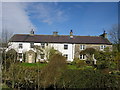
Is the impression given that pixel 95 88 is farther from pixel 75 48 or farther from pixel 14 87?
pixel 75 48

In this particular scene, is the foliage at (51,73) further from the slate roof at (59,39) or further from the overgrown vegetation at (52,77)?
the slate roof at (59,39)

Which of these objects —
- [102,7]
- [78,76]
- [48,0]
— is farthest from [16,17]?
[78,76]

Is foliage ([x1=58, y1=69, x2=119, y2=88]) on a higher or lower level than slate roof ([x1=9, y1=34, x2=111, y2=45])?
lower

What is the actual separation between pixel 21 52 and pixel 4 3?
26.5 feet

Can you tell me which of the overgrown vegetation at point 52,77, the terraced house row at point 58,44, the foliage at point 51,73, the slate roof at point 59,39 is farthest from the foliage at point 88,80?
the slate roof at point 59,39

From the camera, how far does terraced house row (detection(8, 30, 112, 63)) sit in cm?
853

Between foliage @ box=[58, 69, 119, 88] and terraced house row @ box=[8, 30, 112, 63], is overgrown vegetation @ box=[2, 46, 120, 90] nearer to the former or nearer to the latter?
foliage @ box=[58, 69, 119, 88]

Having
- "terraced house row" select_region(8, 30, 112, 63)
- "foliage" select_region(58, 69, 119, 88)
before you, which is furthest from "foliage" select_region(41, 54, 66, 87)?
"terraced house row" select_region(8, 30, 112, 63)

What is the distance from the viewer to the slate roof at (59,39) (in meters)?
8.90

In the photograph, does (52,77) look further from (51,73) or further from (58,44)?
(58,44)

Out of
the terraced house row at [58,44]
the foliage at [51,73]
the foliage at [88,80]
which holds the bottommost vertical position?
the foliage at [88,80]

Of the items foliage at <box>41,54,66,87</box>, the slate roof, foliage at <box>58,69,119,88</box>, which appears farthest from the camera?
the slate roof

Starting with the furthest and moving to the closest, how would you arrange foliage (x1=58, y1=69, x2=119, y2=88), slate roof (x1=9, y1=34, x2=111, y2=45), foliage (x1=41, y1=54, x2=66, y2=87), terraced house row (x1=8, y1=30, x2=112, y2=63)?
1. slate roof (x1=9, y1=34, x2=111, y2=45)
2. terraced house row (x1=8, y1=30, x2=112, y2=63)
3. foliage (x1=58, y1=69, x2=119, y2=88)
4. foliage (x1=41, y1=54, x2=66, y2=87)

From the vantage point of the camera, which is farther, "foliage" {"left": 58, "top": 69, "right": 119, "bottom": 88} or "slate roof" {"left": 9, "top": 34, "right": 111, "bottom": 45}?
"slate roof" {"left": 9, "top": 34, "right": 111, "bottom": 45}
